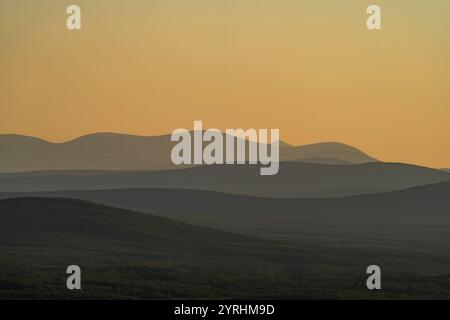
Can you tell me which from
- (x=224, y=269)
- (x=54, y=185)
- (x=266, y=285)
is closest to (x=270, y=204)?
(x=54, y=185)

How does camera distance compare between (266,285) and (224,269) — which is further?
(224,269)

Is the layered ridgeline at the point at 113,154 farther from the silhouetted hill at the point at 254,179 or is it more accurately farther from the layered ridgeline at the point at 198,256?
the layered ridgeline at the point at 198,256

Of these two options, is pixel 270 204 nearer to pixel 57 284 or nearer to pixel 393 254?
pixel 393 254

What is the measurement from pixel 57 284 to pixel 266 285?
308 inches

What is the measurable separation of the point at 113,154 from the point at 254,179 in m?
17.8

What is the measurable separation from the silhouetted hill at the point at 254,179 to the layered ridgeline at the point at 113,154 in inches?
52.3

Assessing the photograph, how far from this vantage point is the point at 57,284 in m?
30.4

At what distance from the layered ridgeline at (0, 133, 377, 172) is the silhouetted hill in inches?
52.3

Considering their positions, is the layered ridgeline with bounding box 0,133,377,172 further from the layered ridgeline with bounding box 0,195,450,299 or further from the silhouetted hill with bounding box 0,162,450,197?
the layered ridgeline with bounding box 0,195,450,299

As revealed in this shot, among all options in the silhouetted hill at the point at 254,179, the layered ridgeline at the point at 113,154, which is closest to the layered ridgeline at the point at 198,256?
the layered ridgeline at the point at 113,154

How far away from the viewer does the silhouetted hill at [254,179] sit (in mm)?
87312

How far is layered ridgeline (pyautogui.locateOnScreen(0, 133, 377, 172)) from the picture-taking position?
75012 mm

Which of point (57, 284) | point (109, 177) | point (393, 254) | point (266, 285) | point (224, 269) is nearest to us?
point (57, 284)
